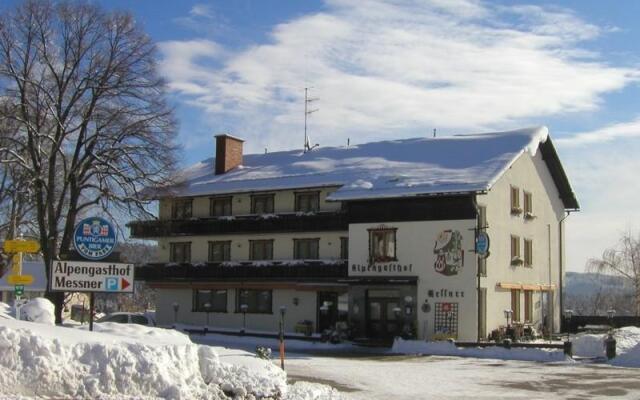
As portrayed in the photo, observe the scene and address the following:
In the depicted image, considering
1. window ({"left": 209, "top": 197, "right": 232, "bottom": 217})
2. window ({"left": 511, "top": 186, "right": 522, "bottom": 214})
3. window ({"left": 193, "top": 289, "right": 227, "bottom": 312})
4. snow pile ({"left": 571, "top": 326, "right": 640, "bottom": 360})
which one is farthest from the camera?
window ({"left": 209, "top": 197, "right": 232, "bottom": 217})

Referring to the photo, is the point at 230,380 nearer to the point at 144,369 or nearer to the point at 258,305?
the point at 144,369

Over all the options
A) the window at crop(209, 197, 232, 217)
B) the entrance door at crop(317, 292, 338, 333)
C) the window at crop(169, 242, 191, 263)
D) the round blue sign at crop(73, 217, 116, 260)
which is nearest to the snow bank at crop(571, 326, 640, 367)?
the entrance door at crop(317, 292, 338, 333)

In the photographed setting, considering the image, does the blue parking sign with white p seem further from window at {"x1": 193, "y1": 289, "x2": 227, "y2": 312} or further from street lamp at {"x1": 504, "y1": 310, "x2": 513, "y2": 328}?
window at {"x1": 193, "y1": 289, "x2": 227, "y2": 312}

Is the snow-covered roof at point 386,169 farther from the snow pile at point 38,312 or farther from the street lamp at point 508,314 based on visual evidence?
the snow pile at point 38,312

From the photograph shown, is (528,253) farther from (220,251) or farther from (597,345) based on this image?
(220,251)

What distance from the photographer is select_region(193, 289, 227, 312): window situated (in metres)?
45.6

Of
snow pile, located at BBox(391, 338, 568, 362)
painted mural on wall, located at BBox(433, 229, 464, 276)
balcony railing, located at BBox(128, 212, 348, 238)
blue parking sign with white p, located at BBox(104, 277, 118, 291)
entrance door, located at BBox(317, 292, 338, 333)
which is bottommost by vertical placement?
snow pile, located at BBox(391, 338, 568, 362)

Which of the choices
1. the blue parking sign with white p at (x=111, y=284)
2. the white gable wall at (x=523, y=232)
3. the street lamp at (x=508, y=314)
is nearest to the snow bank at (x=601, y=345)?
the white gable wall at (x=523, y=232)

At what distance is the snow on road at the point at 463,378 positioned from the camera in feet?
61.4

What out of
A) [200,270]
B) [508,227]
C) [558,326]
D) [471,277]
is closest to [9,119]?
[200,270]

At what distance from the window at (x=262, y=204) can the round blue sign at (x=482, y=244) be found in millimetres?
13308

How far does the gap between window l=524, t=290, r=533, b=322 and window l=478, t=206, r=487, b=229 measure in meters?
6.77

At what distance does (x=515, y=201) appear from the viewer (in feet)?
137

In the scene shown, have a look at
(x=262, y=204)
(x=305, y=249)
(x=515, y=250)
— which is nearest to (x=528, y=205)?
(x=515, y=250)
